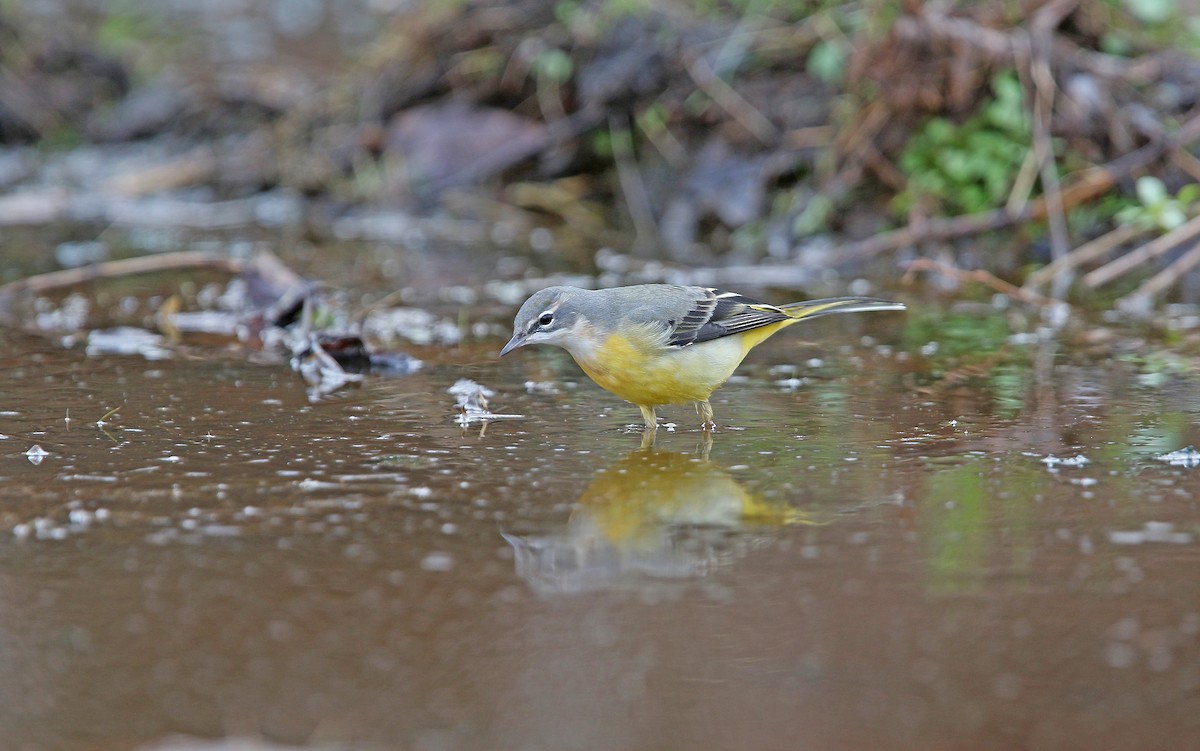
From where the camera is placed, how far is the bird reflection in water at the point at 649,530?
12.0ft

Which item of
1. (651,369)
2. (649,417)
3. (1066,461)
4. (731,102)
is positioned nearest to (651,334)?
(651,369)

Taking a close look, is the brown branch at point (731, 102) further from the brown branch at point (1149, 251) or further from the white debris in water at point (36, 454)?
the white debris in water at point (36, 454)

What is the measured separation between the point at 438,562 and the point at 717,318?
2.31m

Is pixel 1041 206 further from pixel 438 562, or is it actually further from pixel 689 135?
pixel 438 562

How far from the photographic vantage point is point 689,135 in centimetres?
1062

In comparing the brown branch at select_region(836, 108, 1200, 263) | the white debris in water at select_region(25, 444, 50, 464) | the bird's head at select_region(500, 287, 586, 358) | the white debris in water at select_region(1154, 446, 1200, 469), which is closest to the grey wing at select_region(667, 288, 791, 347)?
the bird's head at select_region(500, 287, 586, 358)

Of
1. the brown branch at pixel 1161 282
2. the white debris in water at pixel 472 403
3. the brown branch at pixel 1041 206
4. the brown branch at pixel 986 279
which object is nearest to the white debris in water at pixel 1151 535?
the white debris in water at pixel 472 403

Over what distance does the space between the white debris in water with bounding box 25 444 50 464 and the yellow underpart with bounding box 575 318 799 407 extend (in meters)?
1.98

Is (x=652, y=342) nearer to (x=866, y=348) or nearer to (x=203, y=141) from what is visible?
(x=866, y=348)

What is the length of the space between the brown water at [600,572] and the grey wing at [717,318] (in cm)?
32

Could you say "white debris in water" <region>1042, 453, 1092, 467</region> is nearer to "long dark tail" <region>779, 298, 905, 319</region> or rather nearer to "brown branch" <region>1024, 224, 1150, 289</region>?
"long dark tail" <region>779, 298, 905, 319</region>

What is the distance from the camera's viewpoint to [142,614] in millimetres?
3367

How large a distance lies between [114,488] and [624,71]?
715 centimetres

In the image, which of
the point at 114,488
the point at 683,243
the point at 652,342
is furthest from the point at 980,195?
the point at 114,488
